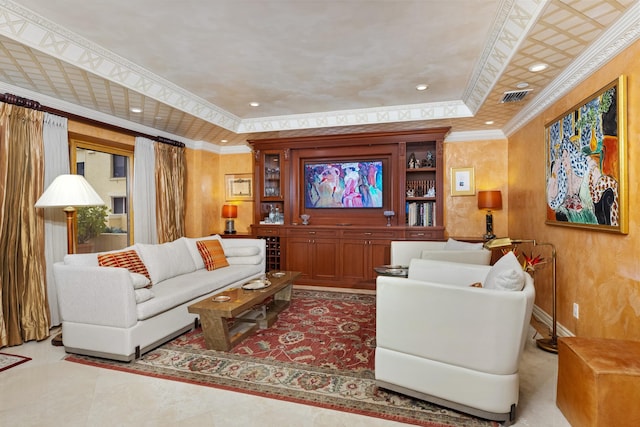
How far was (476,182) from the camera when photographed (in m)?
5.25

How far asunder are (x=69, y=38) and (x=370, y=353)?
3.61 m

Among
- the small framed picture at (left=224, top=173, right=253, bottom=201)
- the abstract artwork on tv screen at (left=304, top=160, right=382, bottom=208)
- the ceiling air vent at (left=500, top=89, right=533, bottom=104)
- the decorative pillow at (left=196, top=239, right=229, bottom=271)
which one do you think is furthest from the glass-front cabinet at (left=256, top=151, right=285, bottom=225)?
the ceiling air vent at (left=500, top=89, right=533, bottom=104)

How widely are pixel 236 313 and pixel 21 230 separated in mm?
2326

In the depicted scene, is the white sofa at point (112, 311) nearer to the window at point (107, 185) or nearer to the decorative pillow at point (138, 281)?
the decorative pillow at point (138, 281)

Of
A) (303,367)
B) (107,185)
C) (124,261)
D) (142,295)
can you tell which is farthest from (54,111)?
(303,367)

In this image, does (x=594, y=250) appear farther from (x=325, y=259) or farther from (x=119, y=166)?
(x=119, y=166)

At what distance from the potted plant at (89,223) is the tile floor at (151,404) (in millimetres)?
1850

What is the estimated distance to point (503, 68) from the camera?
2891mm

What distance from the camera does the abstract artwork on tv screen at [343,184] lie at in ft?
18.2

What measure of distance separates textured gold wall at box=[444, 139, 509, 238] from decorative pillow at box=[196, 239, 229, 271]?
3.51 metres

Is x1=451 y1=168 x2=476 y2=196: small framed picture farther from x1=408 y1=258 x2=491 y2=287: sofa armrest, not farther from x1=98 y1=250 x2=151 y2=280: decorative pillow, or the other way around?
x1=98 y1=250 x2=151 y2=280: decorative pillow

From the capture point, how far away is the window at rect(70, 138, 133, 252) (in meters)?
4.16

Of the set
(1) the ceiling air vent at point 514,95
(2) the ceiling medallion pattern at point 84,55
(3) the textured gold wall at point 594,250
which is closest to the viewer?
(3) the textured gold wall at point 594,250

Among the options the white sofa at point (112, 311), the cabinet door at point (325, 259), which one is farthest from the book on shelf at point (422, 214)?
the white sofa at point (112, 311)
